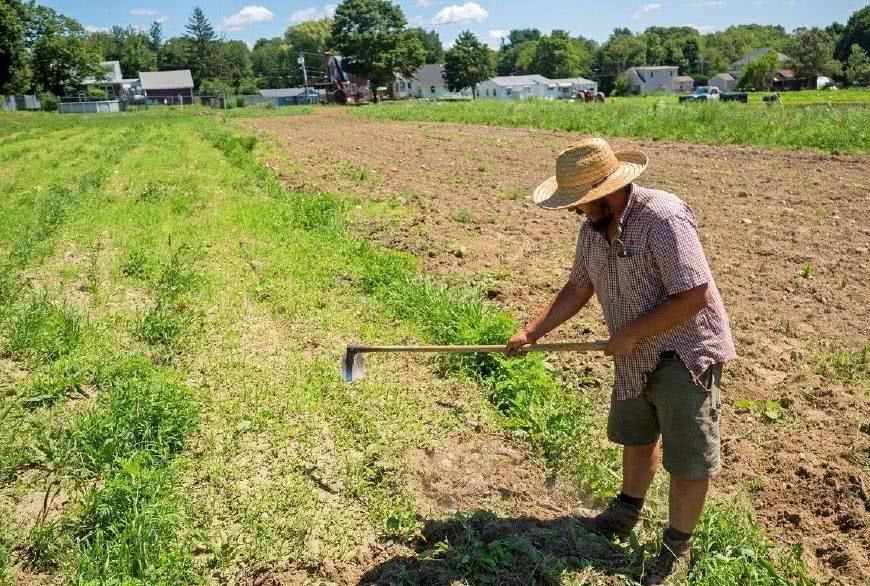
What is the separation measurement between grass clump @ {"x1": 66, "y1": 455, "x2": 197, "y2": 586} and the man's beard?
2.36m

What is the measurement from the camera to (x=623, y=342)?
286 cm

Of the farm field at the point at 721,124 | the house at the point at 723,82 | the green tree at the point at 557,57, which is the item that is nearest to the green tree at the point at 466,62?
the green tree at the point at 557,57

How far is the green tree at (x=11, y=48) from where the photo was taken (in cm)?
5516

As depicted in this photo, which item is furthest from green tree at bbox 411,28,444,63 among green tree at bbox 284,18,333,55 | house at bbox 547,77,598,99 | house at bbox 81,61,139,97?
house at bbox 81,61,139,97

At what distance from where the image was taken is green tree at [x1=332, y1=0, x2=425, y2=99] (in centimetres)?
6988

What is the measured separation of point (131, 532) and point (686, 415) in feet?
8.31

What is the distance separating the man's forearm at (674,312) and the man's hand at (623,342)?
0.17 feet

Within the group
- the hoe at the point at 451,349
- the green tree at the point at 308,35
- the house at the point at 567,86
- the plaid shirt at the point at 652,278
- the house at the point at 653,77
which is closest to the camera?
the plaid shirt at the point at 652,278

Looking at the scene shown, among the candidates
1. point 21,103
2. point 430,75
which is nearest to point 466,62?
point 430,75

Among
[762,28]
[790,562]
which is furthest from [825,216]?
[762,28]

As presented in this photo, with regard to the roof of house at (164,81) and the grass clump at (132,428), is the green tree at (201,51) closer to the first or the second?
the roof of house at (164,81)

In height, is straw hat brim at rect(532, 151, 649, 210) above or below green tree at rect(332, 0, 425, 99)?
below

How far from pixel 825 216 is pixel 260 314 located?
285 inches

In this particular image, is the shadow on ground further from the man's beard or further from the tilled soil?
the man's beard
